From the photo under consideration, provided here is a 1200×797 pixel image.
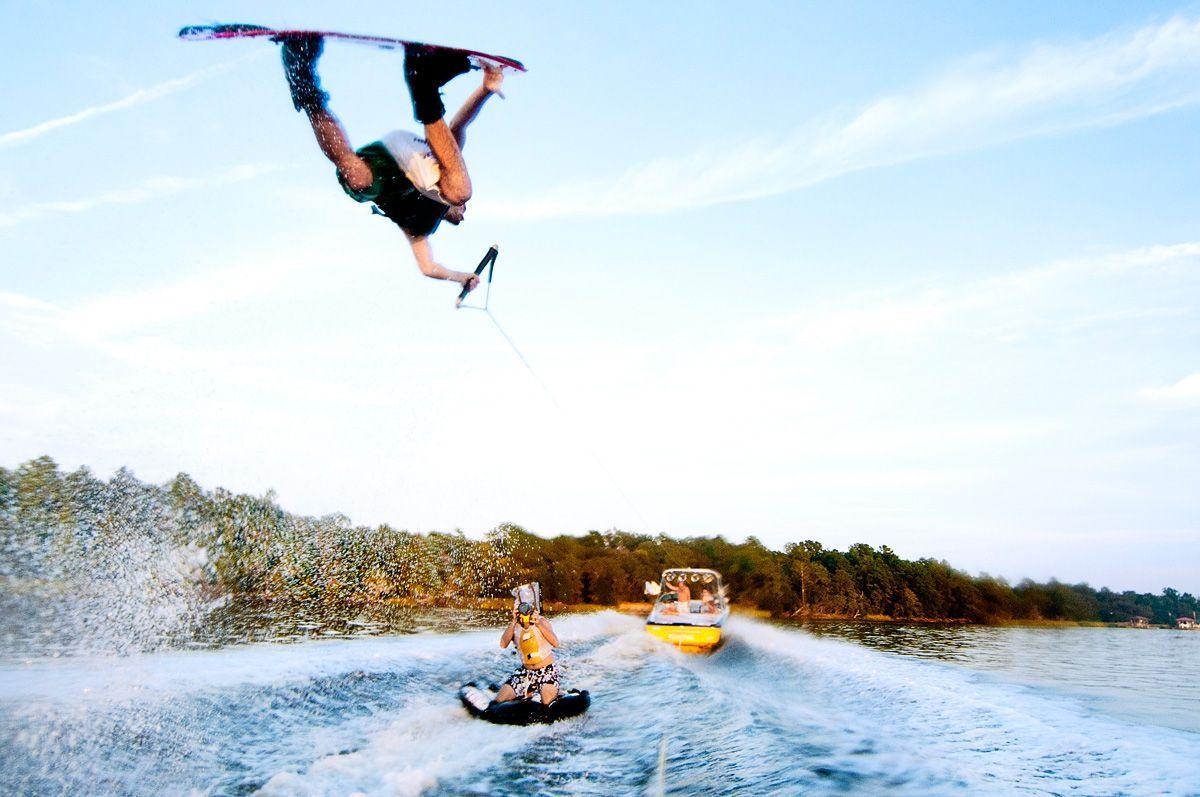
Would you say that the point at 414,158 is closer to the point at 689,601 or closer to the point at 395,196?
the point at 395,196

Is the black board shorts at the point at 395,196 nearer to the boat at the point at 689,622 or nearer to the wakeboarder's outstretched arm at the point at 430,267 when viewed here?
the wakeboarder's outstretched arm at the point at 430,267

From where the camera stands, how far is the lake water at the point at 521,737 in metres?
6.35

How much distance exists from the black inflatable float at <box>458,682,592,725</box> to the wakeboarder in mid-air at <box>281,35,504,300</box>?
7.32 metres

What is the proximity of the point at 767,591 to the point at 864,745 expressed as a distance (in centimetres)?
10246

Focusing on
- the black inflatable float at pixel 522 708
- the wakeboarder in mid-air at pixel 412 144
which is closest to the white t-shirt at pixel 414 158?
the wakeboarder in mid-air at pixel 412 144

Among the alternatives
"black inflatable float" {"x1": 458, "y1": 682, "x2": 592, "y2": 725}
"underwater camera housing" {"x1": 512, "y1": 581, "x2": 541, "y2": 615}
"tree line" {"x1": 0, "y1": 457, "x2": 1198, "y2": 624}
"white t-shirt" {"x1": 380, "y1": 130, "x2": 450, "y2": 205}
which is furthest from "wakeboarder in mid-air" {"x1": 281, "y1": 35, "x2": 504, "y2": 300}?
"tree line" {"x1": 0, "y1": 457, "x2": 1198, "y2": 624}

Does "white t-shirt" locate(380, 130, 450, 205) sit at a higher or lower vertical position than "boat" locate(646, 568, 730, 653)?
higher

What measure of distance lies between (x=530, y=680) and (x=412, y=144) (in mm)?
8408

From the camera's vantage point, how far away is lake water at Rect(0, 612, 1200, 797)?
6352mm

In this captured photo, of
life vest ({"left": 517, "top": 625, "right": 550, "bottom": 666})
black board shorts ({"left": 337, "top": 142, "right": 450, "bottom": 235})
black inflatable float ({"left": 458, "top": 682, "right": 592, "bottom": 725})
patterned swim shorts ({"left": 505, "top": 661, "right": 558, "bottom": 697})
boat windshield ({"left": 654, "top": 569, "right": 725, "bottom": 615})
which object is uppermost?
black board shorts ({"left": 337, "top": 142, "right": 450, "bottom": 235})

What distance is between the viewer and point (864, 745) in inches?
308

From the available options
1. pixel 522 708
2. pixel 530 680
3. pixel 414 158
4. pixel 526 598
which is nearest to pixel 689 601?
pixel 526 598

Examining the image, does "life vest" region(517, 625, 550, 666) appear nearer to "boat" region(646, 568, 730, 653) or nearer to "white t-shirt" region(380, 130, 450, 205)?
"white t-shirt" region(380, 130, 450, 205)

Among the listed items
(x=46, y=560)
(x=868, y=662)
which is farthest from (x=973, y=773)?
(x=46, y=560)
